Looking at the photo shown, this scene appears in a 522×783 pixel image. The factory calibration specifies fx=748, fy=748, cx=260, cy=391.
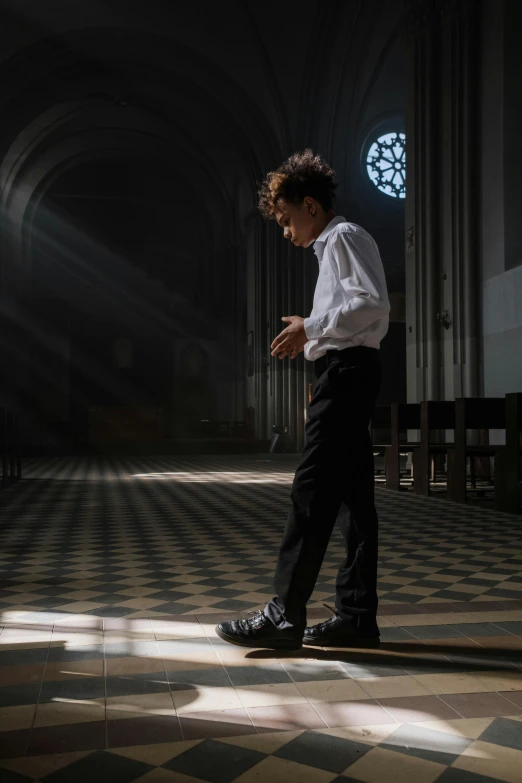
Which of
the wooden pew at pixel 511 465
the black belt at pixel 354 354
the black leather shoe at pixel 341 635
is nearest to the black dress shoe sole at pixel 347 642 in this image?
the black leather shoe at pixel 341 635

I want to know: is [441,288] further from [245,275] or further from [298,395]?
[245,275]

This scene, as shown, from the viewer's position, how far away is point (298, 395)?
22172 mm

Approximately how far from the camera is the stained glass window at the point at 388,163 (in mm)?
22875

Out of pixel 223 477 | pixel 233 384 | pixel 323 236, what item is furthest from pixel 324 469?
pixel 233 384

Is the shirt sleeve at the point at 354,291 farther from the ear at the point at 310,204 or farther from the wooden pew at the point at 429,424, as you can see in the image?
the wooden pew at the point at 429,424

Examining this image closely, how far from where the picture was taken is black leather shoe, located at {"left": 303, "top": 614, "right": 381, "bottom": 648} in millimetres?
2893

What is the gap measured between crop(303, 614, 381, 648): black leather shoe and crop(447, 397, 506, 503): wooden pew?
5.52 m

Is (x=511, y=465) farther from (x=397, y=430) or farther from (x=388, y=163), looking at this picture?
(x=388, y=163)

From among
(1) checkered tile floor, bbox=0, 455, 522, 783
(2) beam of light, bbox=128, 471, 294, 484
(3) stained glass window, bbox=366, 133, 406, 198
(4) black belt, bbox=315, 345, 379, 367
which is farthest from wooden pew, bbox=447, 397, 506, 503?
(3) stained glass window, bbox=366, 133, 406, 198

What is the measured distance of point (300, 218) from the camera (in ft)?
9.84

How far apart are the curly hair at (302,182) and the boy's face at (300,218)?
0.02m

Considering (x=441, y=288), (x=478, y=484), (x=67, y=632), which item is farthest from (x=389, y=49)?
(x=67, y=632)

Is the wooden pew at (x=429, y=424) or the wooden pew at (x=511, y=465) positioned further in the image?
the wooden pew at (x=429, y=424)

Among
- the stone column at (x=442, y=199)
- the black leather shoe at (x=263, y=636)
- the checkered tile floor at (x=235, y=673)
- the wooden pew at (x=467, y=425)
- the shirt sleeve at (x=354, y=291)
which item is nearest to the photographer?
the checkered tile floor at (x=235, y=673)
